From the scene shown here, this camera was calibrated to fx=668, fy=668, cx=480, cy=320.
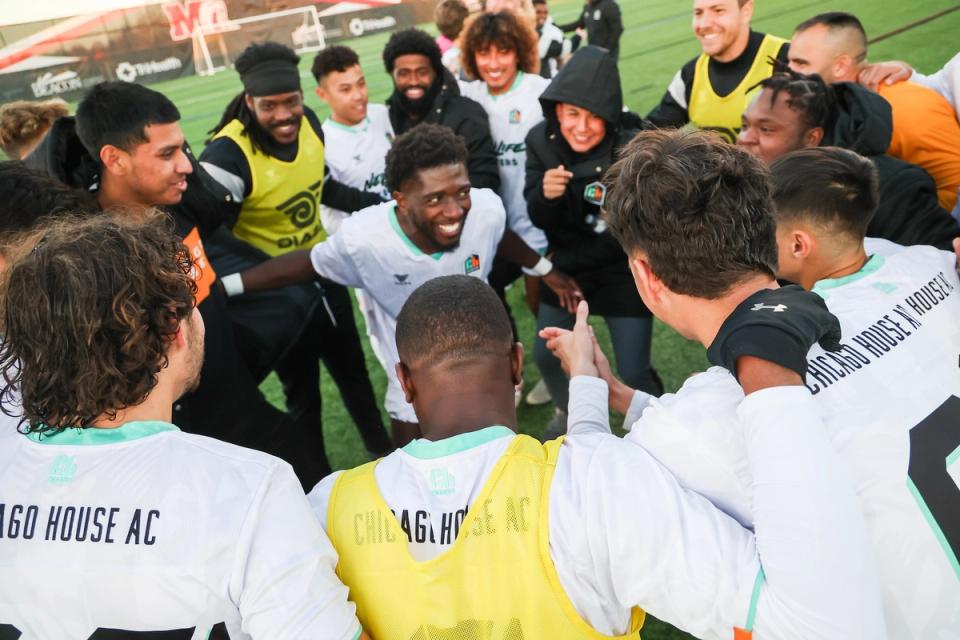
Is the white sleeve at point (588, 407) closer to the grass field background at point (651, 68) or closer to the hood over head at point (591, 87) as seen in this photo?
the grass field background at point (651, 68)

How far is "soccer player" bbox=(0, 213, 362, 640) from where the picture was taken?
1.26 m

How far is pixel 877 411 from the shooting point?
56.9 inches

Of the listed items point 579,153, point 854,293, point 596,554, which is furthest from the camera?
point 579,153

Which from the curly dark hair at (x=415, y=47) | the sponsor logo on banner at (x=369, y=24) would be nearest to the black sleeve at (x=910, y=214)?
the curly dark hair at (x=415, y=47)

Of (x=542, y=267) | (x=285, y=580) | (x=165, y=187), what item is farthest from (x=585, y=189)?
(x=285, y=580)

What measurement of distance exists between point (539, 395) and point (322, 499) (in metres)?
3.01

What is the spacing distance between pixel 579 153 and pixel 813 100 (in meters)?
1.12

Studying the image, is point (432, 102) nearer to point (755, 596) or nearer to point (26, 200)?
point (26, 200)

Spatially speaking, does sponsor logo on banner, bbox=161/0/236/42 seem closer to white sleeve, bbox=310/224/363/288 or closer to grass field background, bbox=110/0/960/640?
grass field background, bbox=110/0/960/640

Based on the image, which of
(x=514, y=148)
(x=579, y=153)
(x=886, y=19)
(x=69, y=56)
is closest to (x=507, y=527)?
(x=579, y=153)

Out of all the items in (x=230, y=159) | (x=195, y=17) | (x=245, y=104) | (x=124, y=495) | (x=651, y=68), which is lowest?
(x=651, y=68)

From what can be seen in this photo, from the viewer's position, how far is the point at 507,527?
139 centimetres

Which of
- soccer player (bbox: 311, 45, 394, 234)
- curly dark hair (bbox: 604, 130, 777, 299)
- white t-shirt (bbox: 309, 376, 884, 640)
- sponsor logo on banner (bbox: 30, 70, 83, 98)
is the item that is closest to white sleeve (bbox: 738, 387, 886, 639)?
white t-shirt (bbox: 309, 376, 884, 640)

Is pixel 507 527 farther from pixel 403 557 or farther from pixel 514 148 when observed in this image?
pixel 514 148
